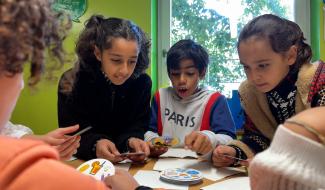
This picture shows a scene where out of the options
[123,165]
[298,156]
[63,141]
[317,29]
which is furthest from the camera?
[317,29]

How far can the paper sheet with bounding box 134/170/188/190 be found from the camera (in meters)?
0.87

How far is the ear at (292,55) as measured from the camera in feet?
3.70

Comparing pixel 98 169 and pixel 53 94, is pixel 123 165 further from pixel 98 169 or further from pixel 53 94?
pixel 53 94

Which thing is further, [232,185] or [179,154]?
[179,154]

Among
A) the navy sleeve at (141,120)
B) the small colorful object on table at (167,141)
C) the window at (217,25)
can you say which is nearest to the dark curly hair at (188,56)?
the navy sleeve at (141,120)

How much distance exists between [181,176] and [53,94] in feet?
4.73

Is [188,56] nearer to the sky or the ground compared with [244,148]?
nearer to the sky

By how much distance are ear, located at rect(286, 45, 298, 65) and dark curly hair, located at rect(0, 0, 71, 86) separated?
86cm

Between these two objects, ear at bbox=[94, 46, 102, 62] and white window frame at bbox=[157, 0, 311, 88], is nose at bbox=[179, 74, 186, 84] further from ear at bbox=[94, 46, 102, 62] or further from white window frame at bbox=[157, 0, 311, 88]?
white window frame at bbox=[157, 0, 311, 88]

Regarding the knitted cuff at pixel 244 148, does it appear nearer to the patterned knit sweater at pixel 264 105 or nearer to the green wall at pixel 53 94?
the patterned knit sweater at pixel 264 105

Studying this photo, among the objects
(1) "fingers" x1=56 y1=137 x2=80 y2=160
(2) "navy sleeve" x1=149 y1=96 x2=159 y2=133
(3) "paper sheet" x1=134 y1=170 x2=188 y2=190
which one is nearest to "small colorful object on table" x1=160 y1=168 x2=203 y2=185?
(3) "paper sheet" x1=134 y1=170 x2=188 y2=190

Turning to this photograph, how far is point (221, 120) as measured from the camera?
1.49 metres

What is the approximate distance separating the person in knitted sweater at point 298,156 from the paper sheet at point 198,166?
25.2 inches

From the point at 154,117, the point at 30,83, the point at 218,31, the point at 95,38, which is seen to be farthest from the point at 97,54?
the point at 218,31
